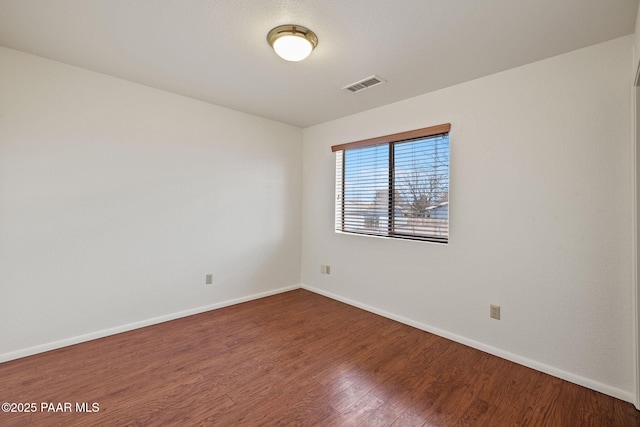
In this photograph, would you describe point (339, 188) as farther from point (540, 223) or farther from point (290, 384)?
point (290, 384)

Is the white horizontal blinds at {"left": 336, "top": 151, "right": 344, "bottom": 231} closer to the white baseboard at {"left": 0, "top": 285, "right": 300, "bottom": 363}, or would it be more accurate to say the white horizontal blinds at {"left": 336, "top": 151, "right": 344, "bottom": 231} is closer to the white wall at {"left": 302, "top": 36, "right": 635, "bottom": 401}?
the white wall at {"left": 302, "top": 36, "right": 635, "bottom": 401}

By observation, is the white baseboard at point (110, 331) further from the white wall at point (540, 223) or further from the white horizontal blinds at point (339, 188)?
the white wall at point (540, 223)

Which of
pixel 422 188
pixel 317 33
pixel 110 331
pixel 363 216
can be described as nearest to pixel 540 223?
pixel 422 188

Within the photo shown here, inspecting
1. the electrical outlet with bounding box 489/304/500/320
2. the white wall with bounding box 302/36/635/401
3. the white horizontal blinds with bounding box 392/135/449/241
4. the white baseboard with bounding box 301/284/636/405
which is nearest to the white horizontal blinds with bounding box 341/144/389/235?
the white horizontal blinds with bounding box 392/135/449/241

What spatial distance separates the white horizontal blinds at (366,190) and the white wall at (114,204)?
1.15 metres

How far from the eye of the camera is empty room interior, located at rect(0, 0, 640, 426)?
1.77 metres

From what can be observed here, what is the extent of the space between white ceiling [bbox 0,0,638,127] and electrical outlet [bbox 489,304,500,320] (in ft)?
6.70

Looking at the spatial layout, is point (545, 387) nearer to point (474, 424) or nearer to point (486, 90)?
point (474, 424)

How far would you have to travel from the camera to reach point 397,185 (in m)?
3.20

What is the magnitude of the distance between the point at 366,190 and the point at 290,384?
232 centimetres

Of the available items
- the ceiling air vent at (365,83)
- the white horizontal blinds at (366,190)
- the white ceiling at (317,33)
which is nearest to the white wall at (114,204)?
the white ceiling at (317,33)

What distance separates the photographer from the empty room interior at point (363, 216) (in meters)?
1.77

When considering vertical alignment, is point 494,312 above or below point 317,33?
below

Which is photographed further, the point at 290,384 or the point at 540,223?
the point at 540,223
